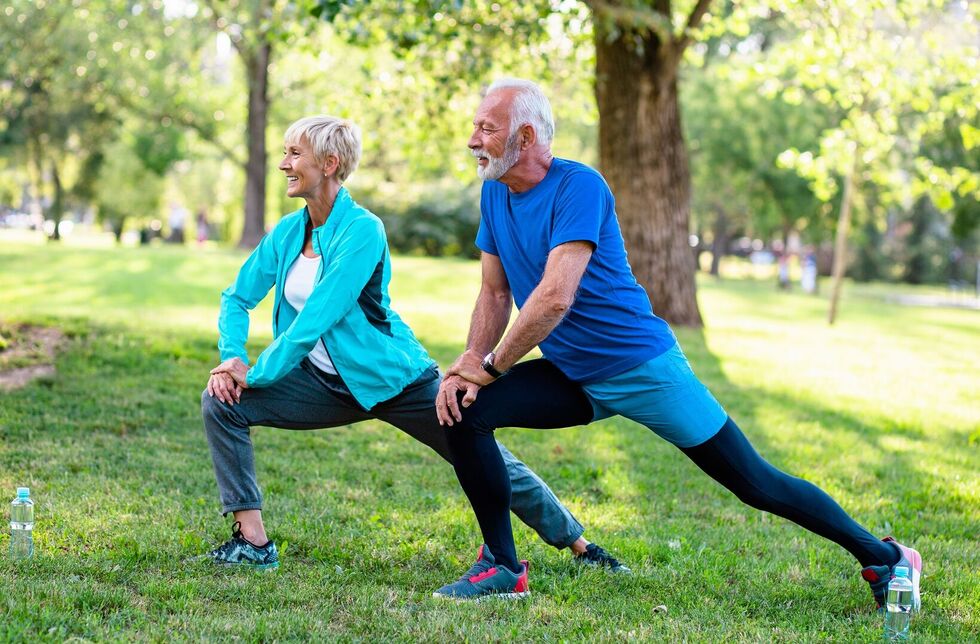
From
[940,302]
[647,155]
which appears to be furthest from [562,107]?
[940,302]

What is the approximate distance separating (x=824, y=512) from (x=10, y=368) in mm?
6903

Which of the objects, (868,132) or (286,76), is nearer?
(868,132)

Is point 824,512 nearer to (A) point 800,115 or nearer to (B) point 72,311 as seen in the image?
(B) point 72,311

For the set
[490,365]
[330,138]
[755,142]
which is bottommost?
[490,365]

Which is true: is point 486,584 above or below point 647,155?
below

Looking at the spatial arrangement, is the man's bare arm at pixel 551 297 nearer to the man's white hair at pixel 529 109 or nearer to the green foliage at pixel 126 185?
the man's white hair at pixel 529 109

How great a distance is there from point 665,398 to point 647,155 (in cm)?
1100

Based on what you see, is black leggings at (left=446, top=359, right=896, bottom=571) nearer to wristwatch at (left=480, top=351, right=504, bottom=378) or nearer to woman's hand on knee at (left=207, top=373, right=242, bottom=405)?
wristwatch at (left=480, top=351, right=504, bottom=378)

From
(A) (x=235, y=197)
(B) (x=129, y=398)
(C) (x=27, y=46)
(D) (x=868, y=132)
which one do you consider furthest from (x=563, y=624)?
(A) (x=235, y=197)

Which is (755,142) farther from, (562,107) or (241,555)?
(241,555)

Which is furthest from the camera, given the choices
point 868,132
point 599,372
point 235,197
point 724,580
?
point 235,197

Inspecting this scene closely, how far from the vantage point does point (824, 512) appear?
4.54m

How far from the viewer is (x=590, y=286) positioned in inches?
171

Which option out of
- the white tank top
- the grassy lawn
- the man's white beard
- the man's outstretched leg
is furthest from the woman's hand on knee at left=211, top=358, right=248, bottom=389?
the man's outstretched leg
